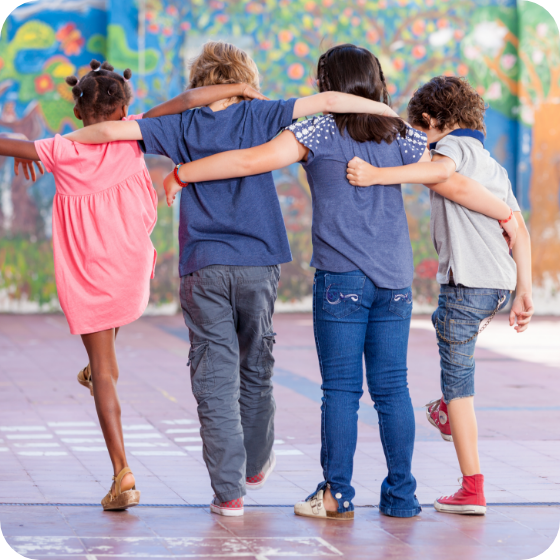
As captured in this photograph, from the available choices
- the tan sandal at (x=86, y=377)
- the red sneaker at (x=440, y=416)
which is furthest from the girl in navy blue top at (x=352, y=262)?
the tan sandal at (x=86, y=377)

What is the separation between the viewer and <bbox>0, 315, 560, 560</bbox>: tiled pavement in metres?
3.22

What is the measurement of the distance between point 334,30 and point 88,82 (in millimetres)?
9425

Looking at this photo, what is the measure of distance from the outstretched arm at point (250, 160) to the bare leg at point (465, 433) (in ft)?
3.89

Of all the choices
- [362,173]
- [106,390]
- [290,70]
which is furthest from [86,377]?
[290,70]

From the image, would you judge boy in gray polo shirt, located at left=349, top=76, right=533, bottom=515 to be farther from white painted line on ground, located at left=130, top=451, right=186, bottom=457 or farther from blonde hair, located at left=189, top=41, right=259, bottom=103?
white painted line on ground, located at left=130, top=451, right=186, bottom=457

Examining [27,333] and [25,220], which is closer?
[27,333]

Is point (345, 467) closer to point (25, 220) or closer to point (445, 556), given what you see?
point (445, 556)

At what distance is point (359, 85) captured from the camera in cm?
350

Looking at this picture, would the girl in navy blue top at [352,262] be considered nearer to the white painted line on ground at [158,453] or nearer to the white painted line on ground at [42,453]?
the white painted line on ground at [158,453]

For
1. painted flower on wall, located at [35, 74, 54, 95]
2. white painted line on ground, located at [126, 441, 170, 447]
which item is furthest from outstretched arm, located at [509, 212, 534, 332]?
painted flower on wall, located at [35, 74, 54, 95]

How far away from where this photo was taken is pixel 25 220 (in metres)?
12.3

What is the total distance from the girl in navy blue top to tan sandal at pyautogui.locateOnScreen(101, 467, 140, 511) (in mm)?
655

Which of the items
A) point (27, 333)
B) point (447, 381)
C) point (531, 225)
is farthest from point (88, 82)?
point (531, 225)

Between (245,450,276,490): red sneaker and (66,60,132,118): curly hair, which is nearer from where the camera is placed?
(66,60,132,118): curly hair
